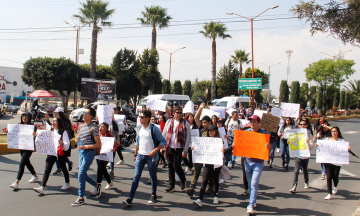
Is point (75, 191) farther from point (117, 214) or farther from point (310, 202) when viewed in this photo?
point (310, 202)

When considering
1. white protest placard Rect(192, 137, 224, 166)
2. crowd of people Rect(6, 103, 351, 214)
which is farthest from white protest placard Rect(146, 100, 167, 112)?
white protest placard Rect(192, 137, 224, 166)

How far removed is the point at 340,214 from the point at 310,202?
649mm

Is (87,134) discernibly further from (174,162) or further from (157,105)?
(157,105)

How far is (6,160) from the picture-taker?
8836mm

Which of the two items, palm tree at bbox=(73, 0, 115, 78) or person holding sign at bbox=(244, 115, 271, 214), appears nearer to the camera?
person holding sign at bbox=(244, 115, 271, 214)

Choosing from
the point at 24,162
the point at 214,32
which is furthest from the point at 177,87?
the point at 24,162

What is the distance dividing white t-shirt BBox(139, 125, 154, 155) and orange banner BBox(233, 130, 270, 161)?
5.12 ft

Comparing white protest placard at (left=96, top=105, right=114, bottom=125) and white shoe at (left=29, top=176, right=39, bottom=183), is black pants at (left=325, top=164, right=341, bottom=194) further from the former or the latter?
white shoe at (left=29, top=176, right=39, bottom=183)

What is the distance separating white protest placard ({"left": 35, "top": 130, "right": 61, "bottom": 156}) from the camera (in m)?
5.70

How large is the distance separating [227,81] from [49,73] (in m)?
30.9

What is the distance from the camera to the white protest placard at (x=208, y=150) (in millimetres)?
5258

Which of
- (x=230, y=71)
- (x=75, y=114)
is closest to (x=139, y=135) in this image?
(x=75, y=114)

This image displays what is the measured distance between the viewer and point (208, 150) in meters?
5.34

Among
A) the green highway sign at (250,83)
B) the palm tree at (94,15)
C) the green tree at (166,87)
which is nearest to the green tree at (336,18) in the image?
the green highway sign at (250,83)
